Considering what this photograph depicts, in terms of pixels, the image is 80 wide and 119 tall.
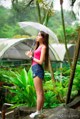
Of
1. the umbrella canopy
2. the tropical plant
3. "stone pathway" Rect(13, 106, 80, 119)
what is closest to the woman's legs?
"stone pathway" Rect(13, 106, 80, 119)

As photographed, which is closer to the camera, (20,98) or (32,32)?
(32,32)

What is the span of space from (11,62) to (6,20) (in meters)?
64.3

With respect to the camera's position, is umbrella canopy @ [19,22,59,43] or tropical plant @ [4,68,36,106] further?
tropical plant @ [4,68,36,106]

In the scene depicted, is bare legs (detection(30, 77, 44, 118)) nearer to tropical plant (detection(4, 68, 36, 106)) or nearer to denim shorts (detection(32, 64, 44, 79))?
denim shorts (detection(32, 64, 44, 79))

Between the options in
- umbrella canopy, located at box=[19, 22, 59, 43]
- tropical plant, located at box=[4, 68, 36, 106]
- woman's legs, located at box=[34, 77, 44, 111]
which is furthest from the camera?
tropical plant, located at box=[4, 68, 36, 106]

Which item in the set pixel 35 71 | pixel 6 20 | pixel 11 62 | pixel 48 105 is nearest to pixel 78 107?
pixel 48 105

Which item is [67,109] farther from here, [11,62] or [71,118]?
[11,62]

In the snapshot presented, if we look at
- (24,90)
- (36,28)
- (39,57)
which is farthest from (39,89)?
(24,90)

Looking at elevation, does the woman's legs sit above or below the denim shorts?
below

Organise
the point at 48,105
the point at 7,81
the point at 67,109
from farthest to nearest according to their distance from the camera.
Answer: the point at 7,81 → the point at 48,105 → the point at 67,109

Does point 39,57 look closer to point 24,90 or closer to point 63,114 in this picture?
point 63,114

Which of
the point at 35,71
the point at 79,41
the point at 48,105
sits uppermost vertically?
the point at 79,41

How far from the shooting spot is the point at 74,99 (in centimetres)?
855

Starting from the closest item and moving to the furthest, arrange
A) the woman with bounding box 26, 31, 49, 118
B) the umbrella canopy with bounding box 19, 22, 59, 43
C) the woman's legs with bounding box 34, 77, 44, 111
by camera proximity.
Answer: the woman with bounding box 26, 31, 49, 118, the woman's legs with bounding box 34, 77, 44, 111, the umbrella canopy with bounding box 19, 22, 59, 43
